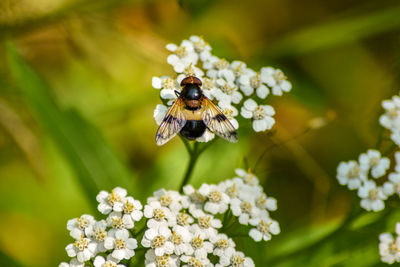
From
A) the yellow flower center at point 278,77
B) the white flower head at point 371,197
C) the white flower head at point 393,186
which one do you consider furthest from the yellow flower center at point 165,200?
the white flower head at point 393,186

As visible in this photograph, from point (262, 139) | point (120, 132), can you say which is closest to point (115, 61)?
point (120, 132)

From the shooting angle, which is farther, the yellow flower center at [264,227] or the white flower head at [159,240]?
the yellow flower center at [264,227]

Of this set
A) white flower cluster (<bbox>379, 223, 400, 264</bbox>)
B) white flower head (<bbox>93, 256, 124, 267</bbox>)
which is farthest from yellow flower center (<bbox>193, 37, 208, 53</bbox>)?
white flower cluster (<bbox>379, 223, 400, 264</bbox>)

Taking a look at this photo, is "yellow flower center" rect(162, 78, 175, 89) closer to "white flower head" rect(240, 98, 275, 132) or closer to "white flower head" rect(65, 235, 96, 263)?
"white flower head" rect(240, 98, 275, 132)

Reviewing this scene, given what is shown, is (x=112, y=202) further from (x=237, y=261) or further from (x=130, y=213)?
(x=237, y=261)

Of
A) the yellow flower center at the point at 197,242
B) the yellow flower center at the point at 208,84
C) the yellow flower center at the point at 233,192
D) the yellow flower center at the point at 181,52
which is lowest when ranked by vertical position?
the yellow flower center at the point at 197,242

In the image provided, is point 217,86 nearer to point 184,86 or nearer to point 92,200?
point 184,86

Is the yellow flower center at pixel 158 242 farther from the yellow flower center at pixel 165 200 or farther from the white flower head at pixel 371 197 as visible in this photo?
the white flower head at pixel 371 197
